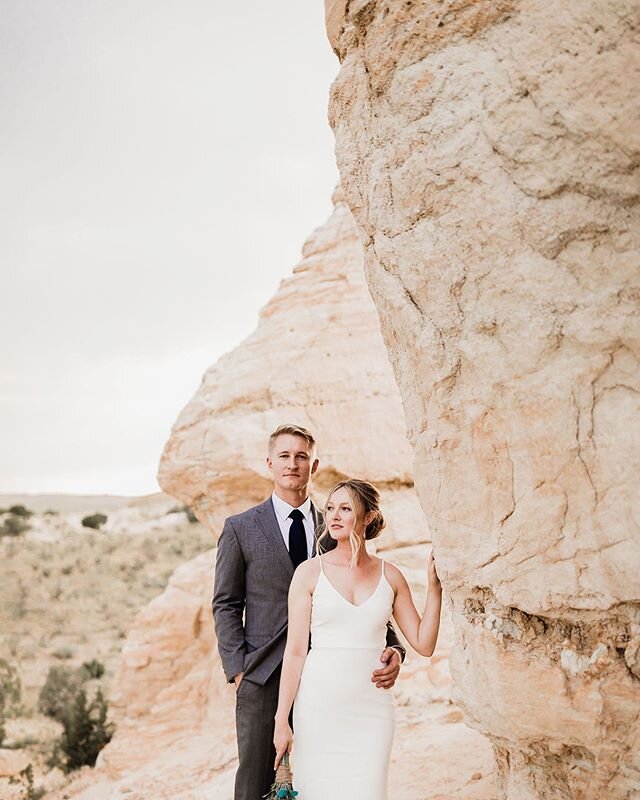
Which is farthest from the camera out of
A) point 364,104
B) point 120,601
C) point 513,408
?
point 120,601

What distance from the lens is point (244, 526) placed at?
3850 millimetres

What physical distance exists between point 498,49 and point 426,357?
1.04 meters

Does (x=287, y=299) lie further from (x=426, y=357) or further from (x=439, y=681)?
(x=426, y=357)

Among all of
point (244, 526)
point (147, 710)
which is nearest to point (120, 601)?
point (147, 710)

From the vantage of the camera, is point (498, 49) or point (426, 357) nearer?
point (498, 49)

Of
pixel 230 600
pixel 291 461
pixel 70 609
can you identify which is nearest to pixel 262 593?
pixel 230 600

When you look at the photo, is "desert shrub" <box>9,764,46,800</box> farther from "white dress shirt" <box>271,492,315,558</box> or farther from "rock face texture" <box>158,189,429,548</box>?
"white dress shirt" <box>271,492,315,558</box>

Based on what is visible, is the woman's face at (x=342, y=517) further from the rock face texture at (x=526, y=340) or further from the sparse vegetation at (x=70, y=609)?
the sparse vegetation at (x=70, y=609)

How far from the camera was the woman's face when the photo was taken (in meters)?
3.34

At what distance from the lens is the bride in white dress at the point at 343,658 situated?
3.17m

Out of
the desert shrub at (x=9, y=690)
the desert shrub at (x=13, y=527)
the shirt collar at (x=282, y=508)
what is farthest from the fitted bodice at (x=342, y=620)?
the desert shrub at (x=13, y=527)

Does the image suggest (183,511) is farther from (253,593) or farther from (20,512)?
(253,593)

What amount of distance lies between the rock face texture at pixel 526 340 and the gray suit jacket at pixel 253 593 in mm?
1111

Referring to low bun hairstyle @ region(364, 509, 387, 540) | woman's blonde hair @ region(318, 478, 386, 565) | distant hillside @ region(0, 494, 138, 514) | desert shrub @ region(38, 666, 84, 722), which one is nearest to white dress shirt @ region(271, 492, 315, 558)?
low bun hairstyle @ region(364, 509, 387, 540)
